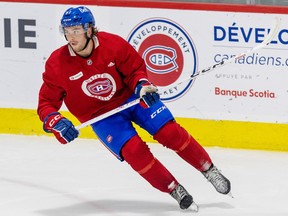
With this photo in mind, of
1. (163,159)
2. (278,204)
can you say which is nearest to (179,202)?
(278,204)

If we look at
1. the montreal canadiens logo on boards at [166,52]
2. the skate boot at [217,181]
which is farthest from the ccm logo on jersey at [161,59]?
the skate boot at [217,181]

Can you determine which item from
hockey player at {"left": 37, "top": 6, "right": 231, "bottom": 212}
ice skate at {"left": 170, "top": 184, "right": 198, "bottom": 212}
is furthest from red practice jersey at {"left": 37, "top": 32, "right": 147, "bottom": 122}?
ice skate at {"left": 170, "top": 184, "right": 198, "bottom": 212}

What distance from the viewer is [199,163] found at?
4.61m

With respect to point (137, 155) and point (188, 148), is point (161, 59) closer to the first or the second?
point (188, 148)

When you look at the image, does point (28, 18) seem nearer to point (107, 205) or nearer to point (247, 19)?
point (247, 19)

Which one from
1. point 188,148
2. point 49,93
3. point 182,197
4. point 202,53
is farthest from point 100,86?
point 202,53

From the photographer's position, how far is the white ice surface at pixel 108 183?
471 cm

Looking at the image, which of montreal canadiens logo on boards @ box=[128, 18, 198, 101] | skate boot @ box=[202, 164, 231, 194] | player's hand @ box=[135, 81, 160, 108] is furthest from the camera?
montreal canadiens logo on boards @ box=[128, 18, 198, 101]

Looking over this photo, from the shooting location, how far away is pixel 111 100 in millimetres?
4641

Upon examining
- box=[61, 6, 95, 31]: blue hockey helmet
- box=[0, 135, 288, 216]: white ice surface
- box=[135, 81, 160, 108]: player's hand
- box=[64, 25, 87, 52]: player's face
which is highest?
box=[61, 6, 95, 31]: blue hockey helmet

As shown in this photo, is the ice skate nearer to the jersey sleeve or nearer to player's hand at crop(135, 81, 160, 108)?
player's hand at crop(135, 81, 160, 108)

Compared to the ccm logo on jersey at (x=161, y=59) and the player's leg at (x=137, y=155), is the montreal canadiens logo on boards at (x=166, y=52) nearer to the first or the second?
the ccm logo on jersey at (x=161, y=59)

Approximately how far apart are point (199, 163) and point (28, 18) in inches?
77.7

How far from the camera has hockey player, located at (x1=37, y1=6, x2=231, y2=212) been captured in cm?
446
